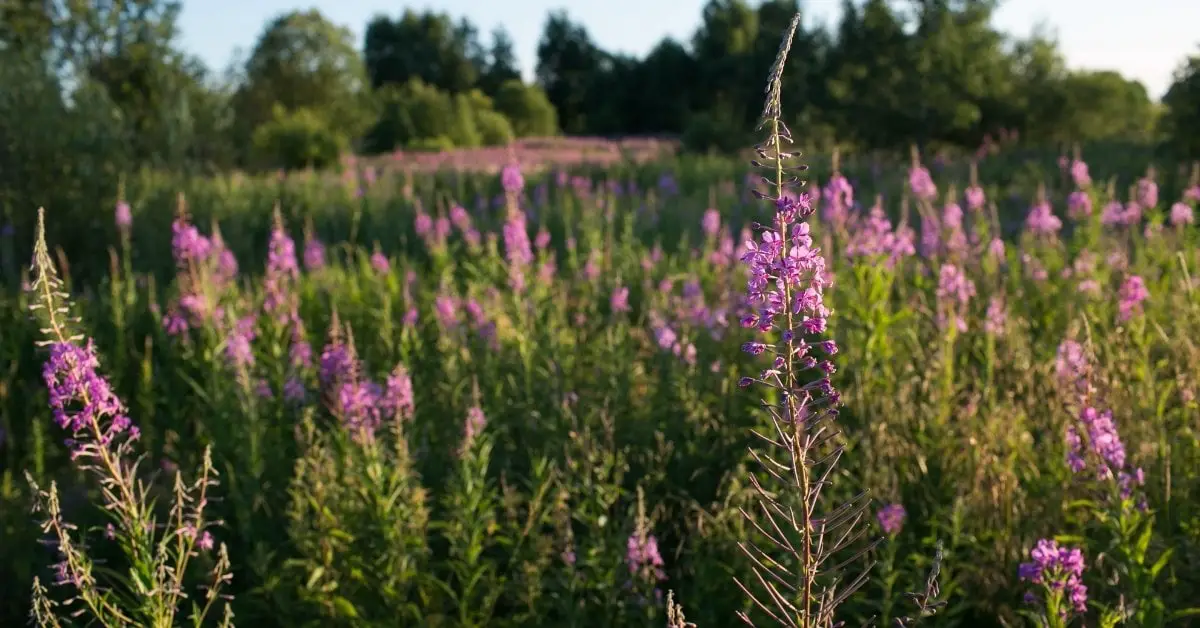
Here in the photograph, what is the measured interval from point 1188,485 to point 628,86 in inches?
1917

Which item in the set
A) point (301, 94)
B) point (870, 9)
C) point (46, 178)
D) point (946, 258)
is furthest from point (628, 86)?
point (946, 258)

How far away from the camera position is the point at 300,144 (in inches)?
954

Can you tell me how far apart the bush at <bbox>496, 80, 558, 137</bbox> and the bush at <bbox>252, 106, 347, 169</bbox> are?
16737mm

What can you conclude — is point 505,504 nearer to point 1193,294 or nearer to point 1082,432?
point 1082,432

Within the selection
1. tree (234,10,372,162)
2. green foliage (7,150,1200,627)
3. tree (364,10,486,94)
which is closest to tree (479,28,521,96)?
tree (364,10,486,94)

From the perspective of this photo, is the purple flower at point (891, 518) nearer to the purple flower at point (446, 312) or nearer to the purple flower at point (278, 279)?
the purple flower at point (446, 312)

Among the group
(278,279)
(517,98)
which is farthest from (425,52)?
(278,279)

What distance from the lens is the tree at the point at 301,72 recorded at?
140 ft

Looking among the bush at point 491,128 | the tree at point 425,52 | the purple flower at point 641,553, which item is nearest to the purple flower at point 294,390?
the purple flower at point 641,553

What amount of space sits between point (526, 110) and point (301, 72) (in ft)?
34.3

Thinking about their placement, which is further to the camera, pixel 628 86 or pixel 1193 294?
pixel 628 86

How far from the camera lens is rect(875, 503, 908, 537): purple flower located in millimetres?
3568

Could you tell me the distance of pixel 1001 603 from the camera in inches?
147

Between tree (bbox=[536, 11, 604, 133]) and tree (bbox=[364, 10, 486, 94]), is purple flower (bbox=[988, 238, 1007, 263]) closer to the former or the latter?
tree (bbox=[536, 11, 604, 133])
